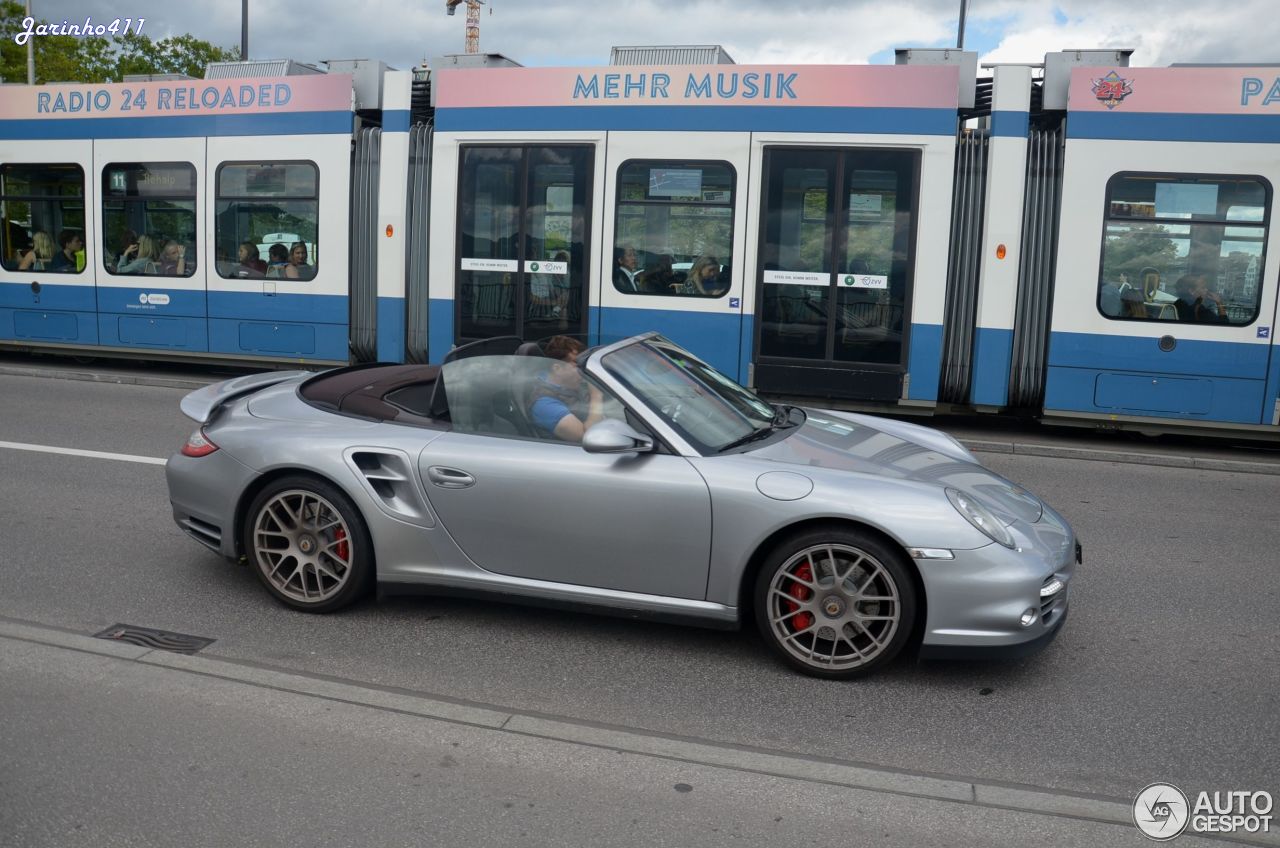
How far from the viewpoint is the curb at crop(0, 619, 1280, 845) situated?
11.6 ft

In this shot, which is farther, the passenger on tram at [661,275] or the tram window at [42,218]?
the tram window at [42,218]

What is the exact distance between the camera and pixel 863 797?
140 inches

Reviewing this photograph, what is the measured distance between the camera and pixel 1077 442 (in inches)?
424

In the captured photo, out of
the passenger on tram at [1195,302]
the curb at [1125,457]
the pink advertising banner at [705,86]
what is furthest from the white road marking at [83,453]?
the passenger on tram at [1195,302]

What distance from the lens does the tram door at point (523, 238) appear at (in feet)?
38.0

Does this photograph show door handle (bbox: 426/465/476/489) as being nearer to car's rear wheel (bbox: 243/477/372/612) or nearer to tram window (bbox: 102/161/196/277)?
car's rear wheel (bbox: 243/477/372/612)

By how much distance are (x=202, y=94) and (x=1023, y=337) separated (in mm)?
9709

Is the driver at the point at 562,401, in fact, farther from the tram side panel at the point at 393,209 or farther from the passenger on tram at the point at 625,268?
the tram side panel at the point at 393,209

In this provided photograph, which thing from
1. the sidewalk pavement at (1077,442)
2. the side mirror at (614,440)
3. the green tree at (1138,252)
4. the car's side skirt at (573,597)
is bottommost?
the car's side skirt at (573,597)

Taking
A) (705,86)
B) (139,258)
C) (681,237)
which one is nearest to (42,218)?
(139,258)

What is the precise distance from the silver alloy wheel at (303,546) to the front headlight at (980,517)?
105 inches

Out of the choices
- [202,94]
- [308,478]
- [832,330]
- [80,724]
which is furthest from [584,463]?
[202,94]

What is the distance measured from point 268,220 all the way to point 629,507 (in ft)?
31.9

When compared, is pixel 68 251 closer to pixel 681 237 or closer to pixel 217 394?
pixel 681 237
